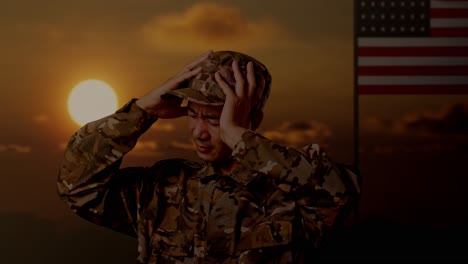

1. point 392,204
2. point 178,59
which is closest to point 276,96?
point 178,59

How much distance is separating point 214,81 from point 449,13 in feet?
4.12

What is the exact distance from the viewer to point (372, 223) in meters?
2.72

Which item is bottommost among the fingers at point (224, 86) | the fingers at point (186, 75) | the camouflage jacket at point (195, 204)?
the camouflage jacket at point (195, 204)

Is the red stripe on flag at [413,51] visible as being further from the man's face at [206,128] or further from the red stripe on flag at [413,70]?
the man's face at [206,128]

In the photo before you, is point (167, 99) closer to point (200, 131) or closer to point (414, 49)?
point (200, 131)

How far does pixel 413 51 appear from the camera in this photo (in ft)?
9.10

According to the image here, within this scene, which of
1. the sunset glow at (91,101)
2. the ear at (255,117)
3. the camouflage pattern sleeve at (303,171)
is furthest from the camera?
the sunset glow at (91,101)

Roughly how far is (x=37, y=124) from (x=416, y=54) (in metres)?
1.33

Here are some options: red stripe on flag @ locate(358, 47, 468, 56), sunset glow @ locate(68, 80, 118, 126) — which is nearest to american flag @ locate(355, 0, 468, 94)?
red stripe on flag @ locate(358, 47, 468, 56)

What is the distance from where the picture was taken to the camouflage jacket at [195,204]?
184cm

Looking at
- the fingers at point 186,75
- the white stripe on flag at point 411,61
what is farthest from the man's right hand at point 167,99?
the white stripe on flag at point 411,61

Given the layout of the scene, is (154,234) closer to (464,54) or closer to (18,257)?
(18,257)

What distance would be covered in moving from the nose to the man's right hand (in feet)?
0.32

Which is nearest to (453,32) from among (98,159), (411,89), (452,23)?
(452,23)
